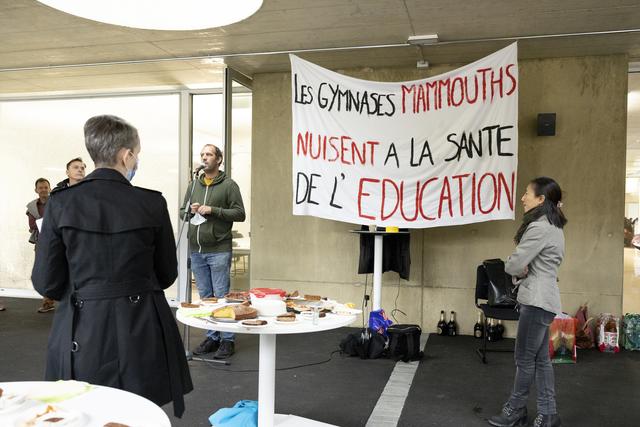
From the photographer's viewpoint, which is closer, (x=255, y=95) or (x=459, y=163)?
(x=459, y=163)

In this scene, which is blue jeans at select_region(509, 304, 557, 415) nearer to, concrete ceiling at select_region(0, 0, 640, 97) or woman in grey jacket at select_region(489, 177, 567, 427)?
woman in grey jacket at select_region(489, 177, 567, 427)

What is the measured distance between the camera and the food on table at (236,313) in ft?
7.64

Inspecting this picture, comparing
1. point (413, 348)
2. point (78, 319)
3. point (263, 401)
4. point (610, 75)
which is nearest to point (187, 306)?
point (263, 401)

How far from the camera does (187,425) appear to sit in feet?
10.4

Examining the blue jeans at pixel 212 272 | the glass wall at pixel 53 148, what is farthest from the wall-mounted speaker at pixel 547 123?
the glass wall at pixel 53 148

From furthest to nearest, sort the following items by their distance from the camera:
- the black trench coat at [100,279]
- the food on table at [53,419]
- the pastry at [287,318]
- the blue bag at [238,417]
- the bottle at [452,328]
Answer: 1. the bottle at [452,328]
2. the blue bag at [238,417]
3. the pastry at [287,318]
4. the black trench coat at [100,279]
5. the food on table at [53,419]

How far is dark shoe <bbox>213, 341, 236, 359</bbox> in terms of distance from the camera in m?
4.57

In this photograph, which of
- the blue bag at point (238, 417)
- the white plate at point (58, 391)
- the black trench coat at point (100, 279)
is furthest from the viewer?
the blue bag at point (238, 417)

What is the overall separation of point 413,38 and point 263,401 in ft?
10.8

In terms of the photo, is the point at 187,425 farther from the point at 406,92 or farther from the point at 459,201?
the point at 406,92

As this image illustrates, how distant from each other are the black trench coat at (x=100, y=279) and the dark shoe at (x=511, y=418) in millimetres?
2194

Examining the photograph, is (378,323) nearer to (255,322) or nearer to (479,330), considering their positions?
(479,330)

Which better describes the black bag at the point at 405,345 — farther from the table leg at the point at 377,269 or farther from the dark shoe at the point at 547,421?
the dark shoe at the point at 547,421

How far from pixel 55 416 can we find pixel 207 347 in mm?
3610
